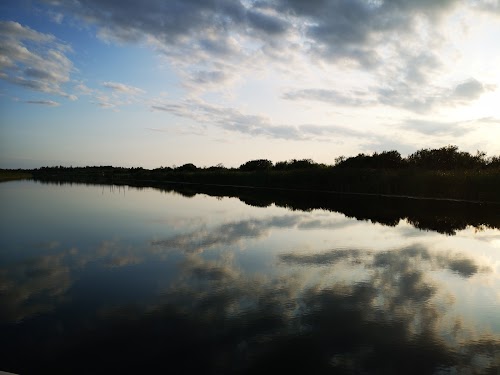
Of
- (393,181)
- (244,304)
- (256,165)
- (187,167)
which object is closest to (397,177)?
(393,181)

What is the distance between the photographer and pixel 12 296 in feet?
29.4

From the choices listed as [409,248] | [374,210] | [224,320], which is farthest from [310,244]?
[374,210]

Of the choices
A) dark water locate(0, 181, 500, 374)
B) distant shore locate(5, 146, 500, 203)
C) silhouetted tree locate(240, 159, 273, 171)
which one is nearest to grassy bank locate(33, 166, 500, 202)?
distant shore locate(5, 146, 500, 203)

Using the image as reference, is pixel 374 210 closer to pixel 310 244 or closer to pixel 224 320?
pixel 310 244

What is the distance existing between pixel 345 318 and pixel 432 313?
2.24 m

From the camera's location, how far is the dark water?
625 cm

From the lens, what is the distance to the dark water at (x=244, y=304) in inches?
246

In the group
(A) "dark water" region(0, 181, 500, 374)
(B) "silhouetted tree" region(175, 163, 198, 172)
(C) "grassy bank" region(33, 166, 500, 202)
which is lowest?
(A) "dark water" region(0, 181, 500, 374)

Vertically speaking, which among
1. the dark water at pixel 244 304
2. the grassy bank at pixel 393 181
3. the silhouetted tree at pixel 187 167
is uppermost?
the silhouetted tree at pixel 187 167

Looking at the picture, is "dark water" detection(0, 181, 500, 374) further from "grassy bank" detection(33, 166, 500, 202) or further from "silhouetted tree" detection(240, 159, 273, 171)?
"silhouetted tree" detection(240, 159, 273, 171)

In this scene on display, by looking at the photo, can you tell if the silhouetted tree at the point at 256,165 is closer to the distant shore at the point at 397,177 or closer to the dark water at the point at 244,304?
the distant shore at the point at 397,177

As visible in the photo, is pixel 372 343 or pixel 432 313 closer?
pixel 372 343

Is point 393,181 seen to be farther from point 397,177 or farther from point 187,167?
point 187,167

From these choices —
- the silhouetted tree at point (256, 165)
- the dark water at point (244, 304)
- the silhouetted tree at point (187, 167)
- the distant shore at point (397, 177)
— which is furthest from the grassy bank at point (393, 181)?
the silhouetted tree at point (187, 167)
